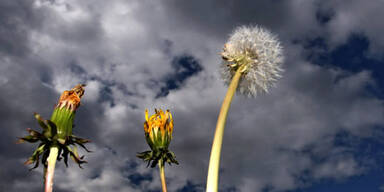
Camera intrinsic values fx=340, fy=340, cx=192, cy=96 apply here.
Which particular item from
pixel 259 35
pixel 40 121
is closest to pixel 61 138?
pixel 40 121

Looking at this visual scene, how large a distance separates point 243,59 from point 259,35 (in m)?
0.86

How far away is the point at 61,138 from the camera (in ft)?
18.7

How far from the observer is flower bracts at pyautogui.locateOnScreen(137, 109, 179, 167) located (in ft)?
26.3

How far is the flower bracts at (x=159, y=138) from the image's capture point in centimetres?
801

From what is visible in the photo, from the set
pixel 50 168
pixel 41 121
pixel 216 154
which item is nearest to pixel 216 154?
pixel 216 154

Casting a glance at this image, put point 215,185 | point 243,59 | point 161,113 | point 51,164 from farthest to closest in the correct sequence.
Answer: point 161,113
point 243,59
point 51,164
point 215,185

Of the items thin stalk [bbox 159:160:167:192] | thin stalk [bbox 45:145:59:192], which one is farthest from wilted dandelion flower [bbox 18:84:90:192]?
thin stalk [bbox 159:160:167:192]

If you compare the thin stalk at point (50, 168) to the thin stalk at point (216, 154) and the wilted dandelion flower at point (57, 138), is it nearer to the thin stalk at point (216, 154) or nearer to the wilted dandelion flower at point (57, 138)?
the wilted dandelion flower at point (57, 138)

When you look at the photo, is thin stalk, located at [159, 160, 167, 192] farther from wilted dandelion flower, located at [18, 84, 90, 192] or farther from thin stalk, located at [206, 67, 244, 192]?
thin stalk, located at [206, 67, 244, 192]

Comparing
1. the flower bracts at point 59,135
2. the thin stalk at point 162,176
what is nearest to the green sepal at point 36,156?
the flower bracts at point 59,135

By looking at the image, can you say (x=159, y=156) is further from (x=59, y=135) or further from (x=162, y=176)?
(x=59, y=135)

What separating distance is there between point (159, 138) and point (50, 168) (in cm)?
313

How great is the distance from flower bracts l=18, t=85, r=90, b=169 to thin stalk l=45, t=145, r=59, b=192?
8 centimetres

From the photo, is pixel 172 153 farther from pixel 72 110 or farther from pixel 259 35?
pixel 259 35
